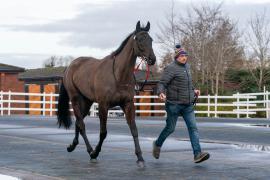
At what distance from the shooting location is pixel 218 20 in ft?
172

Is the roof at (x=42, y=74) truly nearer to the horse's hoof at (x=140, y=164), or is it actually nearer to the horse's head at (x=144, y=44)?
the horse's head at (x=144, y=44)

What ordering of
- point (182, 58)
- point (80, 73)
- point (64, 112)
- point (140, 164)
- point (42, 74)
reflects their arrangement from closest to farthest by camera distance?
point (140, 164) → point (182, 58) → point (80, 73) → point (64, 112) → point (42, 74)

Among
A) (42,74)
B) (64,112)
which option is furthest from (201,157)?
(42,74)

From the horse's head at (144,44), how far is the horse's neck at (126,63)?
23 cm

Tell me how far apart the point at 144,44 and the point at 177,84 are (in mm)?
953

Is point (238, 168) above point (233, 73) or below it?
below

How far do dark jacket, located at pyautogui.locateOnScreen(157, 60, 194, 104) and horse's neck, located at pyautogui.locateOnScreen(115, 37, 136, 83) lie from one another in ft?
1.86

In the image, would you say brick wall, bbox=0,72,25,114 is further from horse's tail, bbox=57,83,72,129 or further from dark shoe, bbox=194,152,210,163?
dark shoe, bbox=194,152,210,163

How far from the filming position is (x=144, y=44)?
36.0 ft

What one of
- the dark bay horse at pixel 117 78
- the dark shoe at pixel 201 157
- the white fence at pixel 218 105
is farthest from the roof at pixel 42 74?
the dark shoe at pixel 201 157

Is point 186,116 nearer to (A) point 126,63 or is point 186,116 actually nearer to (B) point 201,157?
(B) point 201,157

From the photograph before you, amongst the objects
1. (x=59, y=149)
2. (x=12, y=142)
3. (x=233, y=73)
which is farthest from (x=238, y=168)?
(x=233, y=73)

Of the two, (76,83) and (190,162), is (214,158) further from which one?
(76,83)

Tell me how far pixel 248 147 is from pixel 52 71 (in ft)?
184
